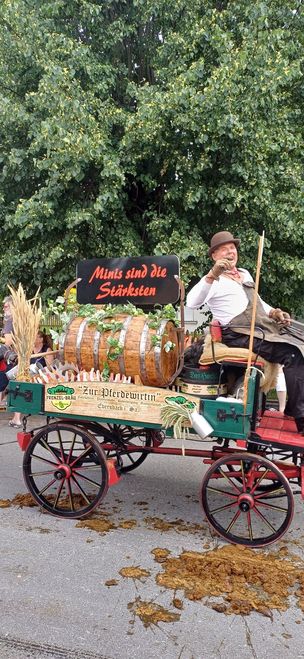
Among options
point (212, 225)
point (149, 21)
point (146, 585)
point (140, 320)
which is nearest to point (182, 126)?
point (212, 225)

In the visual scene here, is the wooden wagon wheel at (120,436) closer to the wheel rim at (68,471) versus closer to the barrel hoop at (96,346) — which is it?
the wheel rim at (68,471)

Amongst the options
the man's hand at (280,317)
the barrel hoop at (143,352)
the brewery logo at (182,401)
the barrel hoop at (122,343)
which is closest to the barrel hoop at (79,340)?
the barrel hoop at (122,343)

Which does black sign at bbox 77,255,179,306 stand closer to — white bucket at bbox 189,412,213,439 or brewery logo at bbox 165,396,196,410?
brewery logo at bbox 165,396,196,410

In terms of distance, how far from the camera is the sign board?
3785mm

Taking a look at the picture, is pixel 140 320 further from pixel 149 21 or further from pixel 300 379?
pixel 149 21

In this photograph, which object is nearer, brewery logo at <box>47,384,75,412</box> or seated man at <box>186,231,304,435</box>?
seated man at <box>186,231,304,435</box>

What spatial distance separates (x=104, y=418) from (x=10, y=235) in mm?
5411

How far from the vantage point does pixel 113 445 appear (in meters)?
4.41

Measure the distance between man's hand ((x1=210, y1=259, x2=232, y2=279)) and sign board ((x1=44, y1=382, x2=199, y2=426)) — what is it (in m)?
0.92

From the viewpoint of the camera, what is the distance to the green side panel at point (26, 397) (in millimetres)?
4180

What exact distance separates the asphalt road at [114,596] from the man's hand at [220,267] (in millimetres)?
1972

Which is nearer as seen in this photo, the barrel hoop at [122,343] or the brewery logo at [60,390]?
the barrel hoop at [122,343]

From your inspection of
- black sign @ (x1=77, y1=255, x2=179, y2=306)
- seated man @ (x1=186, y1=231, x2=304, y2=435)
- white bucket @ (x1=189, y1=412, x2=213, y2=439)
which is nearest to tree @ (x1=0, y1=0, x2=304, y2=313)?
black sign @ (x1=77, y1=255, x2=179, y2=306)

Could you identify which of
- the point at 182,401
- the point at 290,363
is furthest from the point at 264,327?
the point at 182,401
